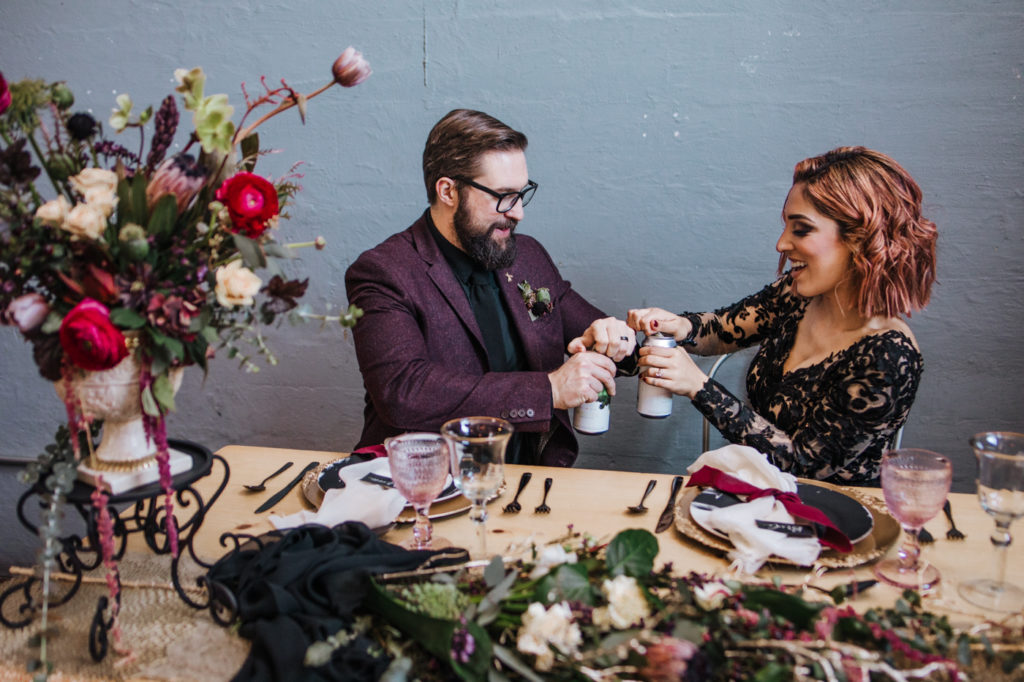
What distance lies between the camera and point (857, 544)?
1.25 meters

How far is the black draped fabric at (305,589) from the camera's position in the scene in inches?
36.2

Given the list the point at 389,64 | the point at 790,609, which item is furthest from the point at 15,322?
the point at 389,64

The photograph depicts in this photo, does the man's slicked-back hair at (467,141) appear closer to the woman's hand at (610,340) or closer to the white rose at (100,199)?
the woman's hand at (610,340)

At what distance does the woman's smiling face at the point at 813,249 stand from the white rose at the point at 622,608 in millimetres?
1207

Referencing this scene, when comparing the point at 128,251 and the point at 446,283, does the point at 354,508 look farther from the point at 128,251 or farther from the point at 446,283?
the point at 446,283

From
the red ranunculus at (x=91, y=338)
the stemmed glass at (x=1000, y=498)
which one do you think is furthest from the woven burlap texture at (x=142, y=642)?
the stemmed glass at (x=1000, y=498)

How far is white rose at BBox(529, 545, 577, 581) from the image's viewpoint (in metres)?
1.00

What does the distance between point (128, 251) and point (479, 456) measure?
1.78 ft

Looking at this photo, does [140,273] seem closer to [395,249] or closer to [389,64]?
[395,249]

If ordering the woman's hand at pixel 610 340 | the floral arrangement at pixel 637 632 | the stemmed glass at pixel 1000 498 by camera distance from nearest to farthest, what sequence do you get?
the floral arrangement at pixel 637 632
the stemmed glass at pixel 1000 498
the woman's hand at pixel 610 340

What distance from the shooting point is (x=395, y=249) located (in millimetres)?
2119

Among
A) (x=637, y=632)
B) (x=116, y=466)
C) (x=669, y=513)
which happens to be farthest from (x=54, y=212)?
(x=669, y=513)

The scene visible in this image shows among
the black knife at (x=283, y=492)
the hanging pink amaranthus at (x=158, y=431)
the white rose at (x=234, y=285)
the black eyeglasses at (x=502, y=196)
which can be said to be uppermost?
the white rose at (x=234, y=285)

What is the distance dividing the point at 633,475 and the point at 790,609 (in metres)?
0.68
